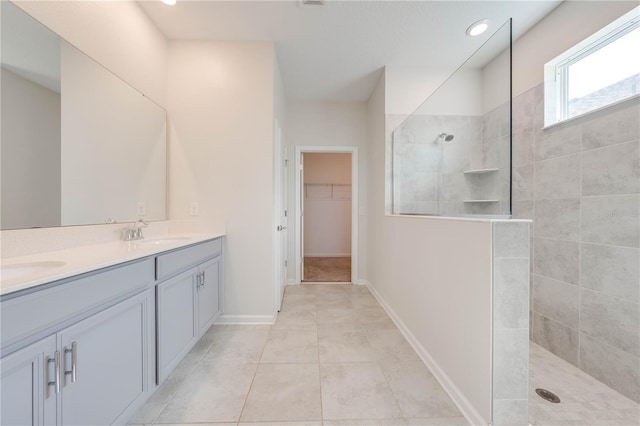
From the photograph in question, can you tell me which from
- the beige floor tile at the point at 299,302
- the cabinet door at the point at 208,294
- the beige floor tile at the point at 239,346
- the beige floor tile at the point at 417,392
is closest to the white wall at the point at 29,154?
the cabinet door at the point at 208,294

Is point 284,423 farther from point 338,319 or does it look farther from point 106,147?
point 106,147

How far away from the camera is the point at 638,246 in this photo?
1.37 metres

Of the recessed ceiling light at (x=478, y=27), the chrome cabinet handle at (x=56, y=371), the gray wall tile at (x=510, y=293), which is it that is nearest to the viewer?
the chrome cabinet handle at (x=56, y=371)

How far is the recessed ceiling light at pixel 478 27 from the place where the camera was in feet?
6.61

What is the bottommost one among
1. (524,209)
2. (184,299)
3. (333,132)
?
(184,299)

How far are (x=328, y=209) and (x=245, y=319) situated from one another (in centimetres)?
394

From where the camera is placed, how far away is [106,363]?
1021mm

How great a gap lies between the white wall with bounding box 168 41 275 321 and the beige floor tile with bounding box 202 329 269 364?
23 centimetres

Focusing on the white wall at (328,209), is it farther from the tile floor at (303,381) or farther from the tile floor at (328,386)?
the tile floor at (328,386)

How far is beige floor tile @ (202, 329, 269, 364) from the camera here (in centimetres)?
180

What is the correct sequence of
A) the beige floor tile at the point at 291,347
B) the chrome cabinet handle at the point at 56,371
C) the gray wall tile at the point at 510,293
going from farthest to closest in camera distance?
the beige floor tile at the point at 291,347 < the gray wall tile at the point at 510,293 < the chrome cabinet handle at the point at 56,371

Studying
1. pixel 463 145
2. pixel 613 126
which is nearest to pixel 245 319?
pixel 463 145

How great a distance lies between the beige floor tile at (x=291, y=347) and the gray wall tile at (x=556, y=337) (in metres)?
1.77

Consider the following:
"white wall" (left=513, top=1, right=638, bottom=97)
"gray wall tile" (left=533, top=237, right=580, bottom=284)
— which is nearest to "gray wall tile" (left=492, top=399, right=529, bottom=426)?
"gray wall tile" (left=533, top=237, right=580, bottom=284)
